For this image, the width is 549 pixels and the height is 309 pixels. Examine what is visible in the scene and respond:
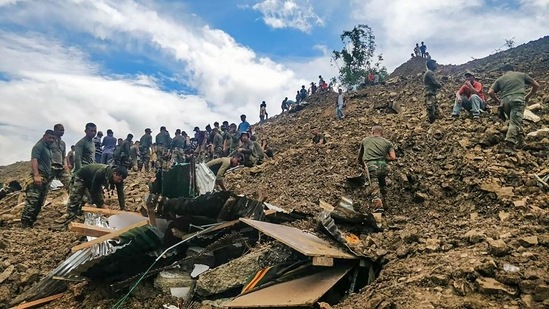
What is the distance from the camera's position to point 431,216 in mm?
5160

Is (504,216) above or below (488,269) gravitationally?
above

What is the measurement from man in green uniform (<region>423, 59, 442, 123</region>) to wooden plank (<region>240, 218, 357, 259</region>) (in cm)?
574

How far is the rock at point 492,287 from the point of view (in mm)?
2711

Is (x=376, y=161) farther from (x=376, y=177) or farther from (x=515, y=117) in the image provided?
(x=515, y=117)

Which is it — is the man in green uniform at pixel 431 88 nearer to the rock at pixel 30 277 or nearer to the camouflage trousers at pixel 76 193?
the camouflage trousers at pixel 76 193

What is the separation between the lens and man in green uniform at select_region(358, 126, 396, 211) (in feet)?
18.2

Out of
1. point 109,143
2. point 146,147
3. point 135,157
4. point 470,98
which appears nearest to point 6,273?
point 109,143

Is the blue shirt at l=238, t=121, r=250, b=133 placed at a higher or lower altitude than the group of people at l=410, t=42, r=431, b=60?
lower

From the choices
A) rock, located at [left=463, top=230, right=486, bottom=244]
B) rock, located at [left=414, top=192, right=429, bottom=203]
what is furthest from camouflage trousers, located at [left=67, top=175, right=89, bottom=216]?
rock, located at [left=463, top=230, right=486, bottom=244]

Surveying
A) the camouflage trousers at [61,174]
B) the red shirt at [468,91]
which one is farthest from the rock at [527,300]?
the red shirt at [468,91]

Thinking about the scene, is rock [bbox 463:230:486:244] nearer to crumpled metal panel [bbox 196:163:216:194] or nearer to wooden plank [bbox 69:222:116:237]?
crumpled metal panel [bbox 196:163:216:194]

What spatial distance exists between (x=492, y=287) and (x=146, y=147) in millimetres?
11991

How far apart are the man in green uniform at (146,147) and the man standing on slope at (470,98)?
936 cm

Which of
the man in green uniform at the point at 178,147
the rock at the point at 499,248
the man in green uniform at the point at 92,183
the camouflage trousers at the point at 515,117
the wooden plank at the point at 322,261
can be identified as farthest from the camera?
the man in green uniform at the point at 178,147
